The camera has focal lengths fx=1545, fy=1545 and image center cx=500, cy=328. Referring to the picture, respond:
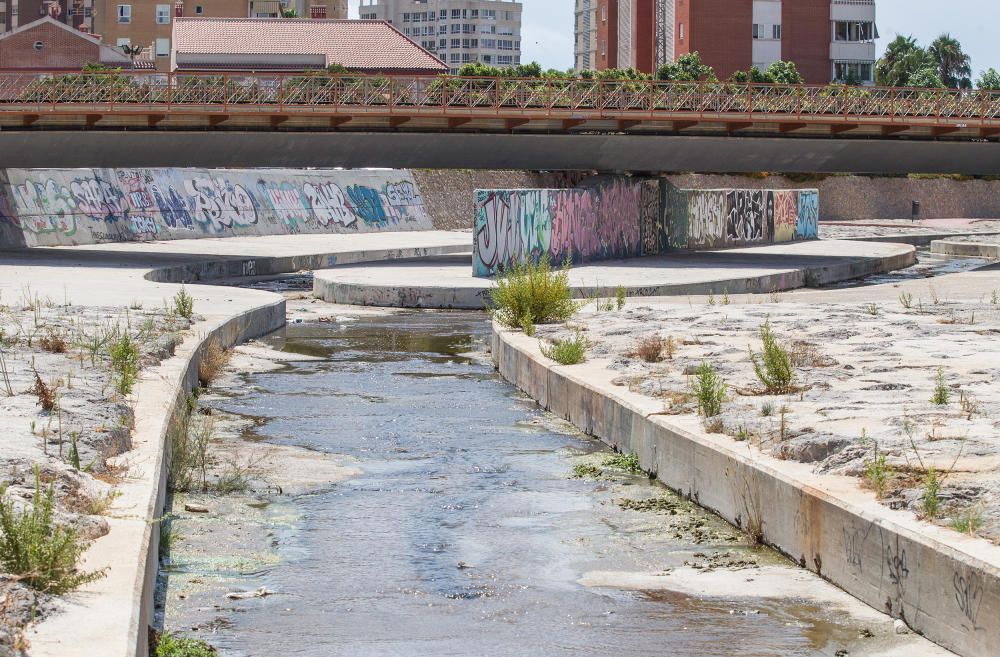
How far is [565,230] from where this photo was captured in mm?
38469

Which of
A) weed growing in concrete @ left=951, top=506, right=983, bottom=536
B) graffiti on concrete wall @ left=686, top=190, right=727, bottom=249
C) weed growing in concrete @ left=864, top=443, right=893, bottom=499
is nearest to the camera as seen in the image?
weed growing in concrete @ left=951, top=506, right=983, bottom=536

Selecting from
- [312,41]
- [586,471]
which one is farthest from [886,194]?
[586,471]

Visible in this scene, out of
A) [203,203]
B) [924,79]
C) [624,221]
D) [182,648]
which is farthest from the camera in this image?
[924,79]

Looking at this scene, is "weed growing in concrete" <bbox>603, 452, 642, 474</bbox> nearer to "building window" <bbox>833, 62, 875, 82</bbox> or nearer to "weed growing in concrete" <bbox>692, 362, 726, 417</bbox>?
"weed growing in concrete" <bbox>692, 362, 726, 417</bbox>

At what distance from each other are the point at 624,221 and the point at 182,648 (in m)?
36.9

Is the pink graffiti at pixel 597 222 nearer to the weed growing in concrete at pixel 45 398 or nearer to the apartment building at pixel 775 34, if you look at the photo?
the weed growing in concrete at pixel 45 398

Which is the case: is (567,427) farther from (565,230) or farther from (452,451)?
(565,230)

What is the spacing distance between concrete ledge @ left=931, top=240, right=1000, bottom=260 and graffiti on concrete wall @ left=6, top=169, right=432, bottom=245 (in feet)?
64.1

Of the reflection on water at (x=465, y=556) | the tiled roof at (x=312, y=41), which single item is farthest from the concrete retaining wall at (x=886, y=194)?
the reflection on water at (x=465, y=556)

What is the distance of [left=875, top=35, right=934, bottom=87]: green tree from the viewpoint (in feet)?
419

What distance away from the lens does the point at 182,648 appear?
797 cm

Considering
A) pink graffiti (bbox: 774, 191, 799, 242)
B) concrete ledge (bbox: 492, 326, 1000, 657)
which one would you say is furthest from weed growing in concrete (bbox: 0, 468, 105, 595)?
pink graffiti (bbox: 774, 191, 799, 242)

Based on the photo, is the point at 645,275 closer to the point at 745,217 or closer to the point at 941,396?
the point at 745,217

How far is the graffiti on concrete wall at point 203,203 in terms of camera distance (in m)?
43.8
